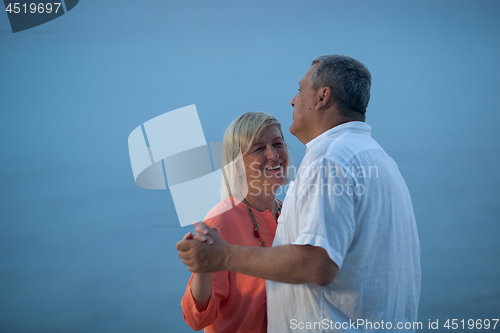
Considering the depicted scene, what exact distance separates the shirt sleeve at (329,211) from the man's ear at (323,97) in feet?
1.22

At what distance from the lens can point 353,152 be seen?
1288 millimetres

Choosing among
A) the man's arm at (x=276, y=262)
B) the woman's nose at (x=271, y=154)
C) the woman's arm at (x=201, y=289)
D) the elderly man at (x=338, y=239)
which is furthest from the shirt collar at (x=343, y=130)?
the woman's arm at (x=201, y=289)

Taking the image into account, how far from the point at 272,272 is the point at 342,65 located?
90 centimetres

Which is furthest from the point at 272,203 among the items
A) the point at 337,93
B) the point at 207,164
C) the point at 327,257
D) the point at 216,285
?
the point at 327,257

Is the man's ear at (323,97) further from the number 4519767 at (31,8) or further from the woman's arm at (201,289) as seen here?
the number 4519767 at (31,8)

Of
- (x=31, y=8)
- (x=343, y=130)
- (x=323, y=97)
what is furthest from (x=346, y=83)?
(x=31, y=8)

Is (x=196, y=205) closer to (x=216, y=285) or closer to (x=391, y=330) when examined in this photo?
(x=216, y=285)

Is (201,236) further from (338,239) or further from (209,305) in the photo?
(338,239)

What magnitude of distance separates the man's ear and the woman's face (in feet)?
1.81

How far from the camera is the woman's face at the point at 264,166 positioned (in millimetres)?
2047

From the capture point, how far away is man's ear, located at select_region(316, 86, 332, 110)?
153 cm

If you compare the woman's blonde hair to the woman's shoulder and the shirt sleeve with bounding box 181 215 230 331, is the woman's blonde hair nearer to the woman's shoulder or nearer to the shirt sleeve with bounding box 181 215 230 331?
the woman's shoulder

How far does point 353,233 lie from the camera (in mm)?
1250

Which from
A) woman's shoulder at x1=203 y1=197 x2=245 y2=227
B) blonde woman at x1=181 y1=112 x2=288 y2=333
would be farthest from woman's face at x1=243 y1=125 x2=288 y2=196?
woman's shoulder at x1=203 y1=197 x2=245 y2=227
